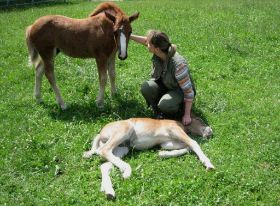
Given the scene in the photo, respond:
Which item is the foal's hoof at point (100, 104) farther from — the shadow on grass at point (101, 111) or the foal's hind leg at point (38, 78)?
the foal's hind leg at point (38, 78)

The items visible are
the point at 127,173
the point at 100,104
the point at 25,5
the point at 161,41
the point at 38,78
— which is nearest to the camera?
the point at 127,173

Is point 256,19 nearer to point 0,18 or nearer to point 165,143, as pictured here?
point 165,143

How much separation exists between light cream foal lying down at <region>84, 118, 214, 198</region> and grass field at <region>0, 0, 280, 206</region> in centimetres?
15

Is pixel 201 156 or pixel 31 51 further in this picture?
pixel 31 51

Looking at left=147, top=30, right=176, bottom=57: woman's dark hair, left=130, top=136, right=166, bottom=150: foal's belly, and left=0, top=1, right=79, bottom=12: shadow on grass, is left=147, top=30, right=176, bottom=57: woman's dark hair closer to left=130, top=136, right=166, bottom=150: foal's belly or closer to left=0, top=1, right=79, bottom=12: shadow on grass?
left=130, top=136, right=166, bottom=150: foal's belly

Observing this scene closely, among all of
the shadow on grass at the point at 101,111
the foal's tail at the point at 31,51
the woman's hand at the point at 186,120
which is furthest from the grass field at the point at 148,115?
the foal's tail at the point at 31,51

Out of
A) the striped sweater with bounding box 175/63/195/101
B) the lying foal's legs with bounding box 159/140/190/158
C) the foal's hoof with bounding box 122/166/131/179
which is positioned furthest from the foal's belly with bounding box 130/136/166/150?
the striped sweater with bounding box 175/63/195/101

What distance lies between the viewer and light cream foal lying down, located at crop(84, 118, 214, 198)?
6711 millimetres

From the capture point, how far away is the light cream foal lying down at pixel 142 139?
6711 millimetres

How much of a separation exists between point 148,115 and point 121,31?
1584 mm

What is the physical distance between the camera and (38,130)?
25.9ft

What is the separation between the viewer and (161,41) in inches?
294

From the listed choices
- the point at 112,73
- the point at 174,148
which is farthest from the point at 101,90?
the point at 174,148

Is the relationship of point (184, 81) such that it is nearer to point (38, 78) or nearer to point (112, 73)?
point (112, 73)
